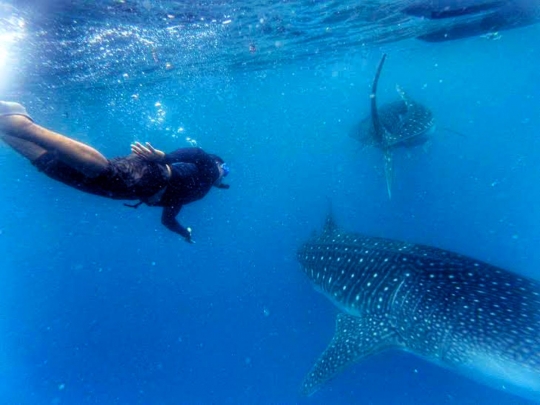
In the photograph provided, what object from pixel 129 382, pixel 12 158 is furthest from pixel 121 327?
pixel 12 158

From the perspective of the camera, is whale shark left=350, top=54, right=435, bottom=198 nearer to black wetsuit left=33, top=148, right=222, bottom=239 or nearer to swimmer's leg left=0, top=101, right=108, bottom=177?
black wetsuit left=33, top=148, right=222, bottom=239

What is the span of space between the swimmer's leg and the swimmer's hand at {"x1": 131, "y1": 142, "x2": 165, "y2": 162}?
679 mm

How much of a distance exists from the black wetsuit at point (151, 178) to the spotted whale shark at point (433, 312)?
10.6 feet

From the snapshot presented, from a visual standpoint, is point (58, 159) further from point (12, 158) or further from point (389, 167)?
point (12, 158)

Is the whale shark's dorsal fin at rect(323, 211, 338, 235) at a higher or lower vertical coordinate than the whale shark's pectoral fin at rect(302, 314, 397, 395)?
higher

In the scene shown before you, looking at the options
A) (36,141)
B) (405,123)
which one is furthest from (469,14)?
(36,141)

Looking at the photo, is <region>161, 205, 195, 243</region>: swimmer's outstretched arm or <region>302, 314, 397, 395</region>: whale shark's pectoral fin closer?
<region>302, 314, 397, 395</region>: whale shark's pectoral fin

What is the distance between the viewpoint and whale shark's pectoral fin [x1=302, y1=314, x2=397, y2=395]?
5516 mm

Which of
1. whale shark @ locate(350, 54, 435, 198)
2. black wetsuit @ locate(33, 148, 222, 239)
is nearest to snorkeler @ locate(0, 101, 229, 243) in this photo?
black wetsuit @ locate(33, 148, 222, 239)

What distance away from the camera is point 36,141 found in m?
3.50

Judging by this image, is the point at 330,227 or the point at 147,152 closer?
the point at 147,152

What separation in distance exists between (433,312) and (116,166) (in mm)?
4677

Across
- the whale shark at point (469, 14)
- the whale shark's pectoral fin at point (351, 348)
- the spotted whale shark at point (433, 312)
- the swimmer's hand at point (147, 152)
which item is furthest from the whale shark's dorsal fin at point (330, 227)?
the whale shark at point (469, 14)

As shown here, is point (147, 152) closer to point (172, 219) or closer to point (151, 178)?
point (151, 178)
